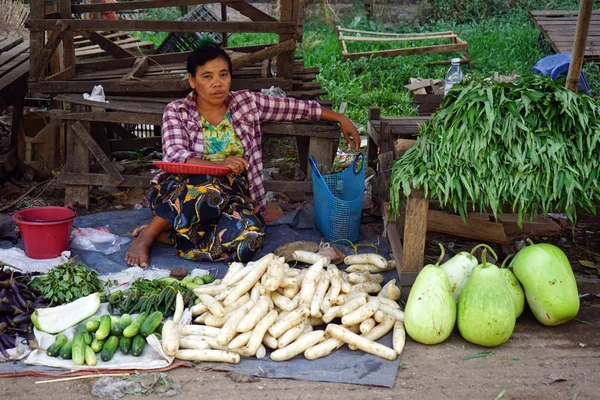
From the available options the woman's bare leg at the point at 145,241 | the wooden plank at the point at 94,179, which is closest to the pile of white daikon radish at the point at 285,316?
the woman's bare leg at the point at 145,241

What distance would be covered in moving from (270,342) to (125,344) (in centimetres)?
70

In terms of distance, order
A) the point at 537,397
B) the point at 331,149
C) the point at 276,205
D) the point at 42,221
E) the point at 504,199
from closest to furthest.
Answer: the point at 537,397
the point at 504,199
the point at 42,221
the point at 331,149
the point at 276,205

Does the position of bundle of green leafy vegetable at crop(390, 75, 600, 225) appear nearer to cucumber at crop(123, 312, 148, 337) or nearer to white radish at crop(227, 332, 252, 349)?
white radish at crop(227, 332, 252, 349)

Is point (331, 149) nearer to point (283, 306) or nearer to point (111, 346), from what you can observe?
point (283, 306)

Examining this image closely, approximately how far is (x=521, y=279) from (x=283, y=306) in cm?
127

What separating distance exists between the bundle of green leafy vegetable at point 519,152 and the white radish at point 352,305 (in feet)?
2.02

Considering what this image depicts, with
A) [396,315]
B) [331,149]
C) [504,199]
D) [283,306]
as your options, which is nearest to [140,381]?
[283,306]

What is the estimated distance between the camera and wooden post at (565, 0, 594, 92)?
444 centimetres

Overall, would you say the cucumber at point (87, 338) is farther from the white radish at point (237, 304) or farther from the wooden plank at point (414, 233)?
the wooden plank at point (414, 233)

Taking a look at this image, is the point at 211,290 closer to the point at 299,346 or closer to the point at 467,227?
the point at 299,346

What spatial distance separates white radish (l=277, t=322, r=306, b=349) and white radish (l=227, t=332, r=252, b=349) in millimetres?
160

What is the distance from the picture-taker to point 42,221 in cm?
438

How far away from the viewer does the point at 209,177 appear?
14.9 feet

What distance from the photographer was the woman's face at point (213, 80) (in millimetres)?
4463
